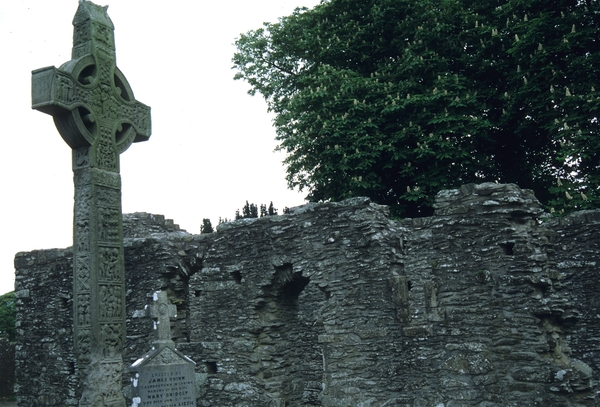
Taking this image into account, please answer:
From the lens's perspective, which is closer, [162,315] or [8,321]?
[162,315]

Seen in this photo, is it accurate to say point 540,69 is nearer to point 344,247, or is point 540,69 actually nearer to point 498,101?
point 498,101

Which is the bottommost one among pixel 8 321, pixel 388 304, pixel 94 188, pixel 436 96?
pixel 388 304

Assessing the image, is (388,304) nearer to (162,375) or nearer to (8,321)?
(162,375)

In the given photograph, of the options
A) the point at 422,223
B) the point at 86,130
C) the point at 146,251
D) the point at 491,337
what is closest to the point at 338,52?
the point at 422,223

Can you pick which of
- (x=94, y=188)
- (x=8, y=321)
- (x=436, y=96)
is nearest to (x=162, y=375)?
(x=94, y=188)

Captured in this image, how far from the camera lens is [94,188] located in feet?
24.1

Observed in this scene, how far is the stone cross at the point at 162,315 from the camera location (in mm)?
9297

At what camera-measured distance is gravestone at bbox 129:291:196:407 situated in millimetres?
8609

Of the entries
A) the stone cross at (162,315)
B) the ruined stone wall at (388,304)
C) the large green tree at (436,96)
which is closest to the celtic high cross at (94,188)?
the stone cross at (162,315)

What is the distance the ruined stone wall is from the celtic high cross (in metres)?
3.22

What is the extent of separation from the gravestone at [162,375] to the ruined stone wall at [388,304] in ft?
3.55

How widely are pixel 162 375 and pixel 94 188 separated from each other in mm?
2807

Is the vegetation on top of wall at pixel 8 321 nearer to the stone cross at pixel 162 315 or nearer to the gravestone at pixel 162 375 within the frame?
the stone cross at pixel 162 315

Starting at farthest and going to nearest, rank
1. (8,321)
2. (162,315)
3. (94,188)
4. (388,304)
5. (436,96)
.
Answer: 1. (8,321)
2. (436,96)
3. (388,304)
4. (162,315)
5. (94,188)
